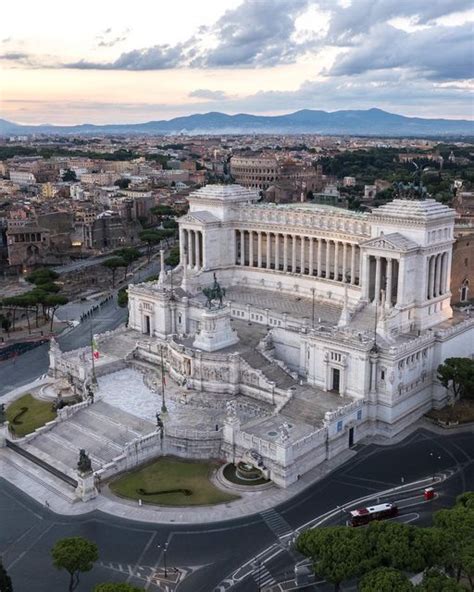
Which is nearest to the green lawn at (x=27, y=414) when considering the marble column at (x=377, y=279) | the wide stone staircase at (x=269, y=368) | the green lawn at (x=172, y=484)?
the green lawn at (x=172, y=484)

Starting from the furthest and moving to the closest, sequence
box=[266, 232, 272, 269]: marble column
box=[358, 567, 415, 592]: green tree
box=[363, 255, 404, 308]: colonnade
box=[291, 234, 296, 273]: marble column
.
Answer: box=[266, 232, 272, 269]: marble column < box=[291, 234, 296, 273]: marble column < box=[363, 255, 404, 308]: colonnade < box=[358, 567, 415, 592]: green tree

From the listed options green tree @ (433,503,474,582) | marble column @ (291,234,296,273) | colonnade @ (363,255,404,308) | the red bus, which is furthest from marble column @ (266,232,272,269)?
green tree @ (433,503,474,582)

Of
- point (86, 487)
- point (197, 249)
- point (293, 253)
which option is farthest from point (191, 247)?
point (86, 487)

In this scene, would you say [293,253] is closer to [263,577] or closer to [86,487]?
[86,487]

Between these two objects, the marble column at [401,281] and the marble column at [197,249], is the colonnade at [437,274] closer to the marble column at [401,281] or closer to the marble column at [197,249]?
the marble column at [401,281]

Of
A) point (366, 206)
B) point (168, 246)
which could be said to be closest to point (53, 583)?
point (168, 246)

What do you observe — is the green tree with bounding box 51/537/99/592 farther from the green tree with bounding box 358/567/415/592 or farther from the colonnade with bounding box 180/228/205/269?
the colonnade with bounding box 180/228/205/269
